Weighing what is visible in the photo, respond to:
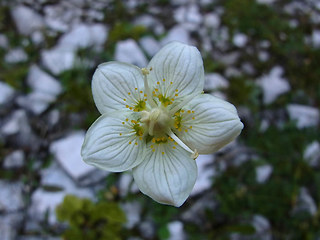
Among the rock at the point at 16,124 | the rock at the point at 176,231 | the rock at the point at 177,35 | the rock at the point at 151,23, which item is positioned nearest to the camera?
the rock at the point at 176,231

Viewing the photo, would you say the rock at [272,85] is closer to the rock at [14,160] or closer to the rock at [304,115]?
the rock at [304,115]

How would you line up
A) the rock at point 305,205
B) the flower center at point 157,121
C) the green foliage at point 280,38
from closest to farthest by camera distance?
the flower center at point 157,121, the rock at point 305,205, the green foliage at point 280,38

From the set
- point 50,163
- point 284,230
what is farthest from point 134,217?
point 284,230

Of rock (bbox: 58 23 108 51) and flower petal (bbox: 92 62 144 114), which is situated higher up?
flower petal (bbox: 92 62 144 114)

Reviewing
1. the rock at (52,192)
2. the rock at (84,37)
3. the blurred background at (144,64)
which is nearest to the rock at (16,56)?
the blurred background at (144,64)

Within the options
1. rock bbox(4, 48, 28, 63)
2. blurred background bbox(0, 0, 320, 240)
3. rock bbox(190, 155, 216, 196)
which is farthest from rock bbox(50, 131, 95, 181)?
rock bbox(4, 48, 28, 63)

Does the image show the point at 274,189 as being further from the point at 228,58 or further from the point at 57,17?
the point at 57,17

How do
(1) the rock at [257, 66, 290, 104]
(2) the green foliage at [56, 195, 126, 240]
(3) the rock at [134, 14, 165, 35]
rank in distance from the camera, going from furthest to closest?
1. (3) the rock at [134, 14, 165, 35]
2. (1) the rock at [257, 66, 290, 104]
3. (2) the green foliage at [56, 195, 126, 240]

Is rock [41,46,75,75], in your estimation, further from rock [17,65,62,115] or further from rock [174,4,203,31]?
rock [174,4,203,31]
